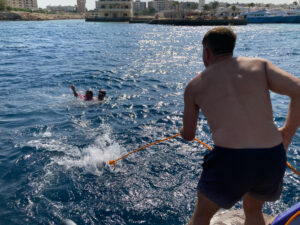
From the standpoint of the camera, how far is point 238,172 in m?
2.22

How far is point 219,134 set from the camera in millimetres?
2240

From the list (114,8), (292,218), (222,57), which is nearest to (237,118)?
(222,57)

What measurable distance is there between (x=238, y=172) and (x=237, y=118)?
0.48 meters

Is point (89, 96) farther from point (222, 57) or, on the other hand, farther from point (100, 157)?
point (222, 57)

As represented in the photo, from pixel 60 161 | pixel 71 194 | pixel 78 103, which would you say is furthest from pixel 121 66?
pixel 71 194

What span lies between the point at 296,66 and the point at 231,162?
18.0m

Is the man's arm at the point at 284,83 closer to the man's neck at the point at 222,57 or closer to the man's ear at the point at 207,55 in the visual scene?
the man's neck at the point at 222,57

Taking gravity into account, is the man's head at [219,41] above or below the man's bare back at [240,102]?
above

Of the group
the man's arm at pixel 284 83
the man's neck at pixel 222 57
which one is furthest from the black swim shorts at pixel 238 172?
the man's neck at pixel 222 57

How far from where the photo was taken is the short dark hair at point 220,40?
2256 millimetres

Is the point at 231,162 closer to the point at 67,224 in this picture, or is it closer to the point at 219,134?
the point at 219,134

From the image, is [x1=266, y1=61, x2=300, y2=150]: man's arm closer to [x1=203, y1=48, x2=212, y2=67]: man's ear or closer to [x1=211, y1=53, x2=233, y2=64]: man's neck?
[x1=211, y1=53, x2=233, y2=64]: man's neck

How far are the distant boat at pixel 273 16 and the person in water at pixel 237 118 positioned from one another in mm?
97458

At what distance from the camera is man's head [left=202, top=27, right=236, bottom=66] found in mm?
2256
